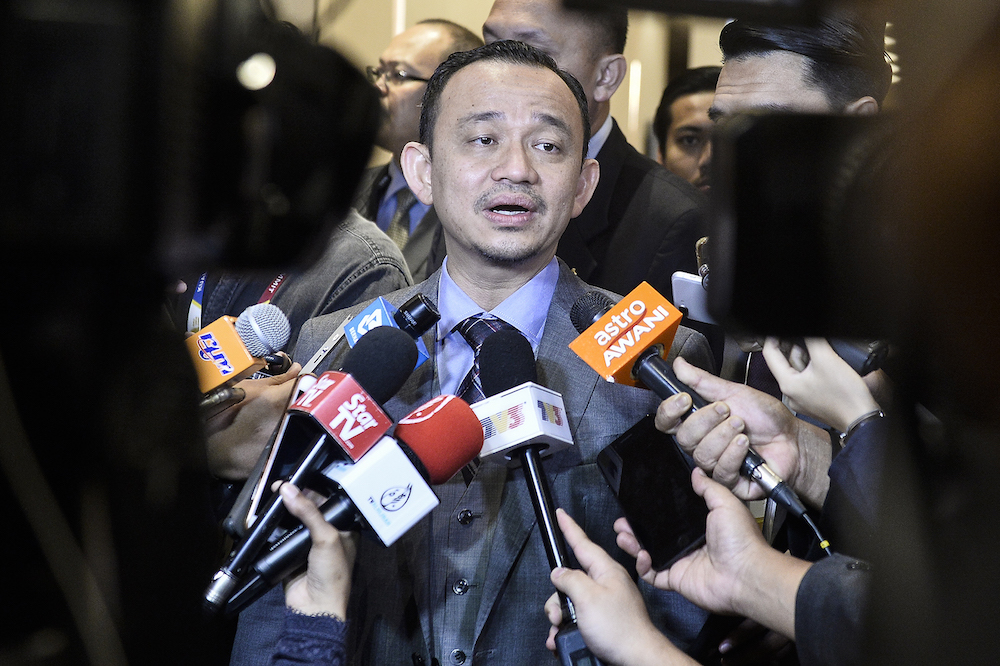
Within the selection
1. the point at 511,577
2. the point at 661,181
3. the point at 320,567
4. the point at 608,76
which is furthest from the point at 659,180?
the point at 320,567

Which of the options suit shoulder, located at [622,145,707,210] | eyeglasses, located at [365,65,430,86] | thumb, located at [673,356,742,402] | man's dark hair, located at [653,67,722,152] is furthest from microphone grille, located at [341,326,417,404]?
man's dark hair, located at [653,67,722,152]

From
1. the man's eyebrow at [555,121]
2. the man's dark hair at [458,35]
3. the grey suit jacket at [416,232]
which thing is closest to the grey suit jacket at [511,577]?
the man's eyebrow at [555,121]

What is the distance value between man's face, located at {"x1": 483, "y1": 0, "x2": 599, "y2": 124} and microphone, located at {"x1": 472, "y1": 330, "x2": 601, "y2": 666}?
0.97 m

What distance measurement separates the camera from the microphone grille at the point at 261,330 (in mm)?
1435

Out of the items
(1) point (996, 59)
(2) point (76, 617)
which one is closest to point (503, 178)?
(2) point (76, 617)

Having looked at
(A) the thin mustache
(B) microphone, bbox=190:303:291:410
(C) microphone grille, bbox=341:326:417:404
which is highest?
(A) the thin mustache

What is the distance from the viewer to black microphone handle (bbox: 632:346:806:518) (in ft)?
3.52

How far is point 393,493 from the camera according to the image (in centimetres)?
98

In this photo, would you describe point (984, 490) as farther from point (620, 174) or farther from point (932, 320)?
point (620, 174)

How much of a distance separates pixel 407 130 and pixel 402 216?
445 mm

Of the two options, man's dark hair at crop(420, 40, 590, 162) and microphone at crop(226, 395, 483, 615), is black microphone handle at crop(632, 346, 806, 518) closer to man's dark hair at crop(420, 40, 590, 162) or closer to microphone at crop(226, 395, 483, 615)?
microphone at crop(226, 395, 483, 615)

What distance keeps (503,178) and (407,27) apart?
0.98m

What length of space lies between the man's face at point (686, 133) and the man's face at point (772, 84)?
1.95ft

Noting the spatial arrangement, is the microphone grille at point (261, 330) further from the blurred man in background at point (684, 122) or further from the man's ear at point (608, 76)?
A: the blurred man in background at point (684, 122)
